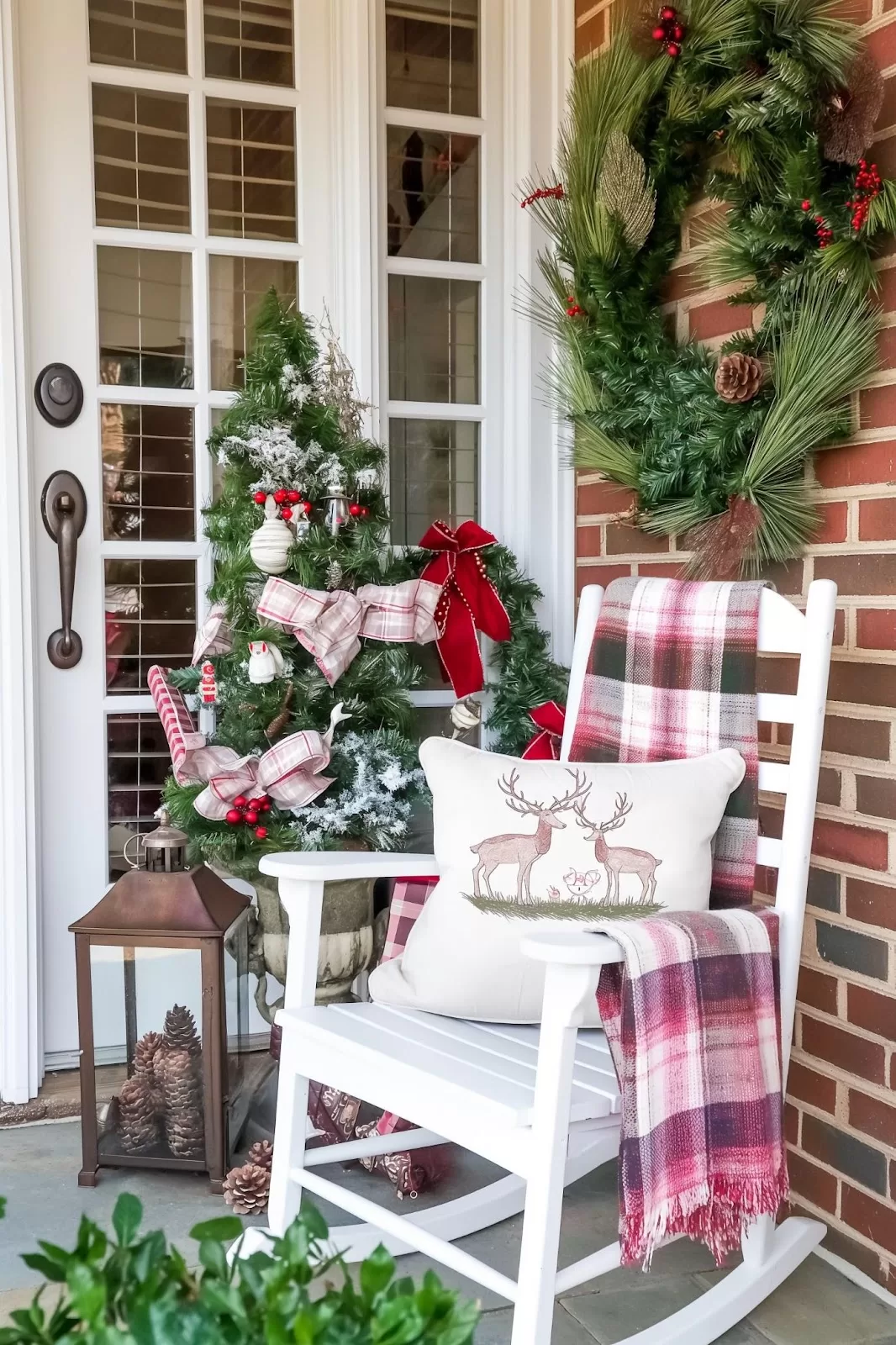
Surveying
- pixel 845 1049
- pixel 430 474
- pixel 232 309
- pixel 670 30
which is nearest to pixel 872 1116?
pixel 845 1049

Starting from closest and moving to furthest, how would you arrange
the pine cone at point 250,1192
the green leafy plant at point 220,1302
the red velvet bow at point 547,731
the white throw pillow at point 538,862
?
the green leafy plant at point 220,1302 → the white throw pillow at point 538,862 → the pine cone at point 250,1192 → the red velvet bow at point 547,731

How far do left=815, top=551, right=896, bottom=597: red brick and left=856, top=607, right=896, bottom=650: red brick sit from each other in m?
0.03

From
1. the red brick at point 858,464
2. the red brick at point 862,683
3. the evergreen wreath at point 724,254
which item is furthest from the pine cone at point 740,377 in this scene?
the red brick at point 862,683

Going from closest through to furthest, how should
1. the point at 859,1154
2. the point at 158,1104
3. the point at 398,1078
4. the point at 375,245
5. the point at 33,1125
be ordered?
1. the point at 398,1078
2. the point at 859,1154
3. the point at 158,1104
4. the point at 33,1125
5. the point at 375,245

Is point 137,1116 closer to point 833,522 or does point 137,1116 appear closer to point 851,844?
point 851,844

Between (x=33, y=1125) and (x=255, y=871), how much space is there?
2.14ft

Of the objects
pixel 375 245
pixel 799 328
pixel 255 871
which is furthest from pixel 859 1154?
pixel 375 245

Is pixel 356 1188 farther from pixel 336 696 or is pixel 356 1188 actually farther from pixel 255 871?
pixel 336 696

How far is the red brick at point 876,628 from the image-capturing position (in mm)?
1681

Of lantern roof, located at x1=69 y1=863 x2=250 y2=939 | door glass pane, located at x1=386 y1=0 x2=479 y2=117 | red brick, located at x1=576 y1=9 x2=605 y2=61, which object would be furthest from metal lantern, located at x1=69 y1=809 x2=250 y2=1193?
red brick, located at x1=576 y1=9 x2=605 y2=61

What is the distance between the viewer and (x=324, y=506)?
2.12 m

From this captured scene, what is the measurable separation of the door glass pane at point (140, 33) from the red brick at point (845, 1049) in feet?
6.72

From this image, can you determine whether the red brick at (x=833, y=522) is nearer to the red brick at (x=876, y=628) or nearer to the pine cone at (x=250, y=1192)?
the red brick at (x=876, y=628)

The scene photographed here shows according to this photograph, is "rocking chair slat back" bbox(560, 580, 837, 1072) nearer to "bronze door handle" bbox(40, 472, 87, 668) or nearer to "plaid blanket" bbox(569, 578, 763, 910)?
"plaid blanket" bbox(569, 578, 763, 910)
